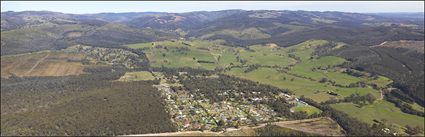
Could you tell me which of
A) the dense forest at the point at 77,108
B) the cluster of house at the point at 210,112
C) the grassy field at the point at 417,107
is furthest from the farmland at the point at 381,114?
the dense forest at the point at 77,108

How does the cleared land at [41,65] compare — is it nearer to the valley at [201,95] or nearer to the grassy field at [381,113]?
the valley at [201,95]

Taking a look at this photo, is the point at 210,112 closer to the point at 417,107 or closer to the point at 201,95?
the point at 201,95

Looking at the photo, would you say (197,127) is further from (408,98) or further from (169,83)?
(408,98)

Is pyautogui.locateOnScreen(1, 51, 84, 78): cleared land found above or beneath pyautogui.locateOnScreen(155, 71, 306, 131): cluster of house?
above

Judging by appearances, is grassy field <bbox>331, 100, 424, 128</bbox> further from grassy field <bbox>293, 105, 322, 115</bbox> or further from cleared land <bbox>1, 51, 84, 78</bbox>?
cleared land <bbox>1, 51, 84, 78</bbox>

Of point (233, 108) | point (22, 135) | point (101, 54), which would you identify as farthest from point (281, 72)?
point (22, 135)

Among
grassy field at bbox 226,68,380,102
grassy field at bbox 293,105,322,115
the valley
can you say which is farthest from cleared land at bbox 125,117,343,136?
grassy field at bbox 226,68,380,102
